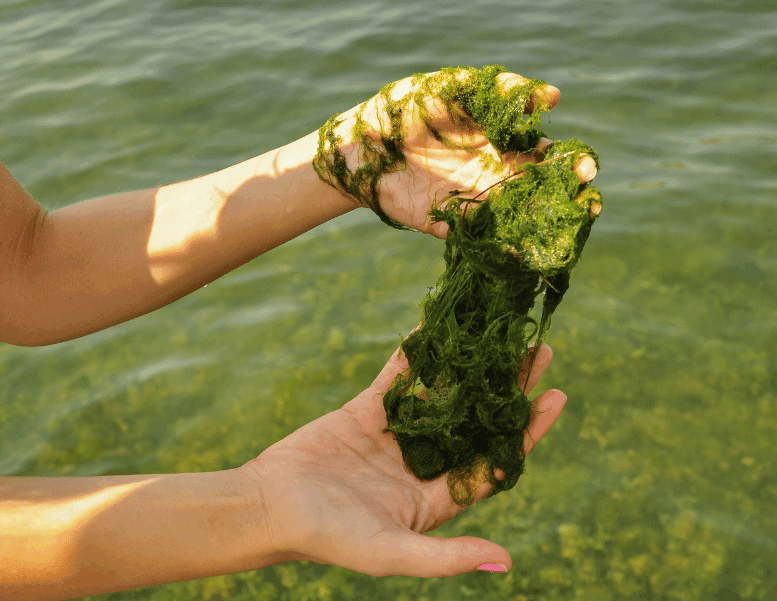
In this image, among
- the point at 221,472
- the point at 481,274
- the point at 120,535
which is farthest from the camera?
the point at 481,274

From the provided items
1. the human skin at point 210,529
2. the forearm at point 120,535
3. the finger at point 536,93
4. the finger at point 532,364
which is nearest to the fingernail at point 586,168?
the finger at point 536,93

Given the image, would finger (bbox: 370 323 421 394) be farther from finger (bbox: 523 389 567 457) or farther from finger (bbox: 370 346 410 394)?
finger (bbox: 523 389 567 457)

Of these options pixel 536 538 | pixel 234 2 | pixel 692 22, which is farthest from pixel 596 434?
pixel 234 2

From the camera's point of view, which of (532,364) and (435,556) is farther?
(532,364)

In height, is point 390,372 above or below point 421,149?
below

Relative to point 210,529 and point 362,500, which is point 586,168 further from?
point 210,529

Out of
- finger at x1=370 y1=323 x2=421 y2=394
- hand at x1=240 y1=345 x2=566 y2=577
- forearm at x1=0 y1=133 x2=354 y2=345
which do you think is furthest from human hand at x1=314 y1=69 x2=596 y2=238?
hand at x1=240 y1=345 x2=566 y2=577

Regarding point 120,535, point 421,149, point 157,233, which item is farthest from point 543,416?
point 157,233
